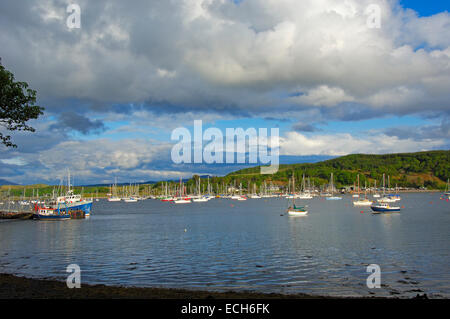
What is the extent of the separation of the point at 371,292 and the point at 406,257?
1941 centimetres

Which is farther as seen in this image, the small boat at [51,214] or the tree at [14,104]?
the small boat at [51,214]

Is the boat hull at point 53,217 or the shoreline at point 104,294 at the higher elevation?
the shoreline at point 104,294

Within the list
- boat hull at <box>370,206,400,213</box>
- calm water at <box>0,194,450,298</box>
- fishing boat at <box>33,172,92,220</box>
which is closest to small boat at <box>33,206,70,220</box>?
fishing boat at <box>33,172,92,220</box>

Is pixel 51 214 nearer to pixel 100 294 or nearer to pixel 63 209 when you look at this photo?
pixel 63 209
